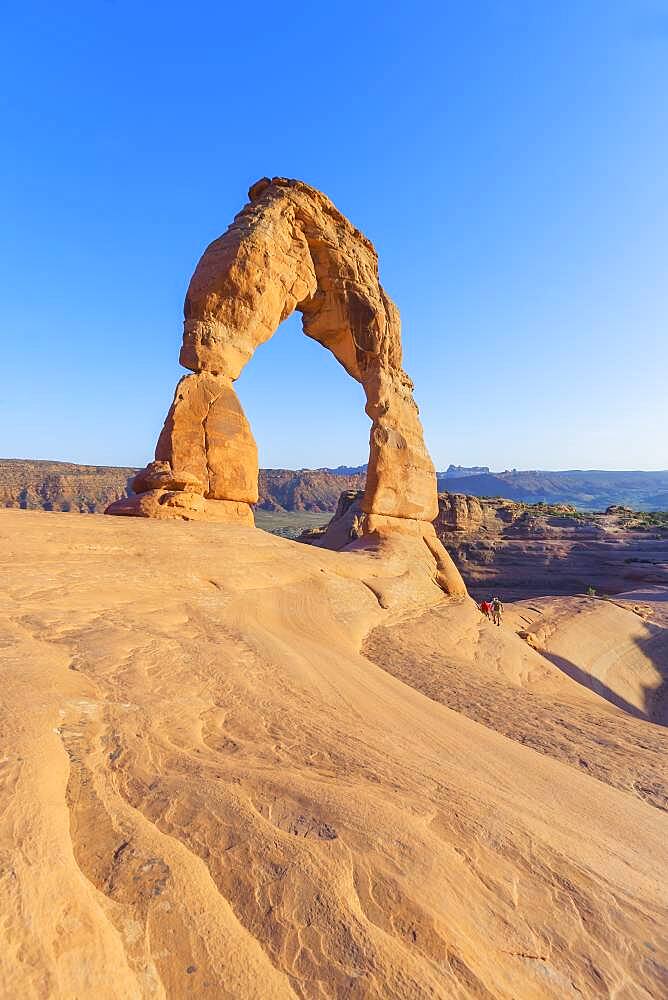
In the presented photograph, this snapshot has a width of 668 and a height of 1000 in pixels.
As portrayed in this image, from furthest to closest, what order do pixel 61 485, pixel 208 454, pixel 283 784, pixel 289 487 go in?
pixel 289 487 < pixel 61 485 < pixel 208 454 < pixel 283 784

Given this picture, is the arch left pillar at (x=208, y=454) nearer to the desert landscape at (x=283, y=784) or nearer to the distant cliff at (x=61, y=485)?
the desert landscape at (x=283, y=784)

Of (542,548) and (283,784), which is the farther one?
(542,548)

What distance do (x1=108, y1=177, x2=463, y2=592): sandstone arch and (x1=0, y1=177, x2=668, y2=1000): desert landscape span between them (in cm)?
20

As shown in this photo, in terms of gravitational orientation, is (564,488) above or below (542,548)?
below

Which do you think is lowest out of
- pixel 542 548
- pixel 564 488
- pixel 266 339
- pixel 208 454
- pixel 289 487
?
pixel 564 488

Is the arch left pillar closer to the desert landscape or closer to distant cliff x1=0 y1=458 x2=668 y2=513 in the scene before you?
the desert landscape

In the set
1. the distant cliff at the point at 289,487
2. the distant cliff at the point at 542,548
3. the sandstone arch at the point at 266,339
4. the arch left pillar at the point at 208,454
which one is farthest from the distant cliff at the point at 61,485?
the arch left pillar at the point at 208,454

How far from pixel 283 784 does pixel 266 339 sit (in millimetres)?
10419

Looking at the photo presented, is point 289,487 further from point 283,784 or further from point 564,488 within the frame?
point 564,488

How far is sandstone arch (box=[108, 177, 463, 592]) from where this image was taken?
9.70 metres

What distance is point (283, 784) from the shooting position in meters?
2.58

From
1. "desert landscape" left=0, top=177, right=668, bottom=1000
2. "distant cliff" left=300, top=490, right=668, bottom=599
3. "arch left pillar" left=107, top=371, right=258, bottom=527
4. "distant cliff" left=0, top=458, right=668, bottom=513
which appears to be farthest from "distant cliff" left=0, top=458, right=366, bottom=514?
"desert landscape" left=0, top=177, right=668, bottom=1000

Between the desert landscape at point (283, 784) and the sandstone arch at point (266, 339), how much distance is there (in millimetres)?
203

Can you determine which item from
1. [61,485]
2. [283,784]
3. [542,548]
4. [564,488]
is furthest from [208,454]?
[564,488]
